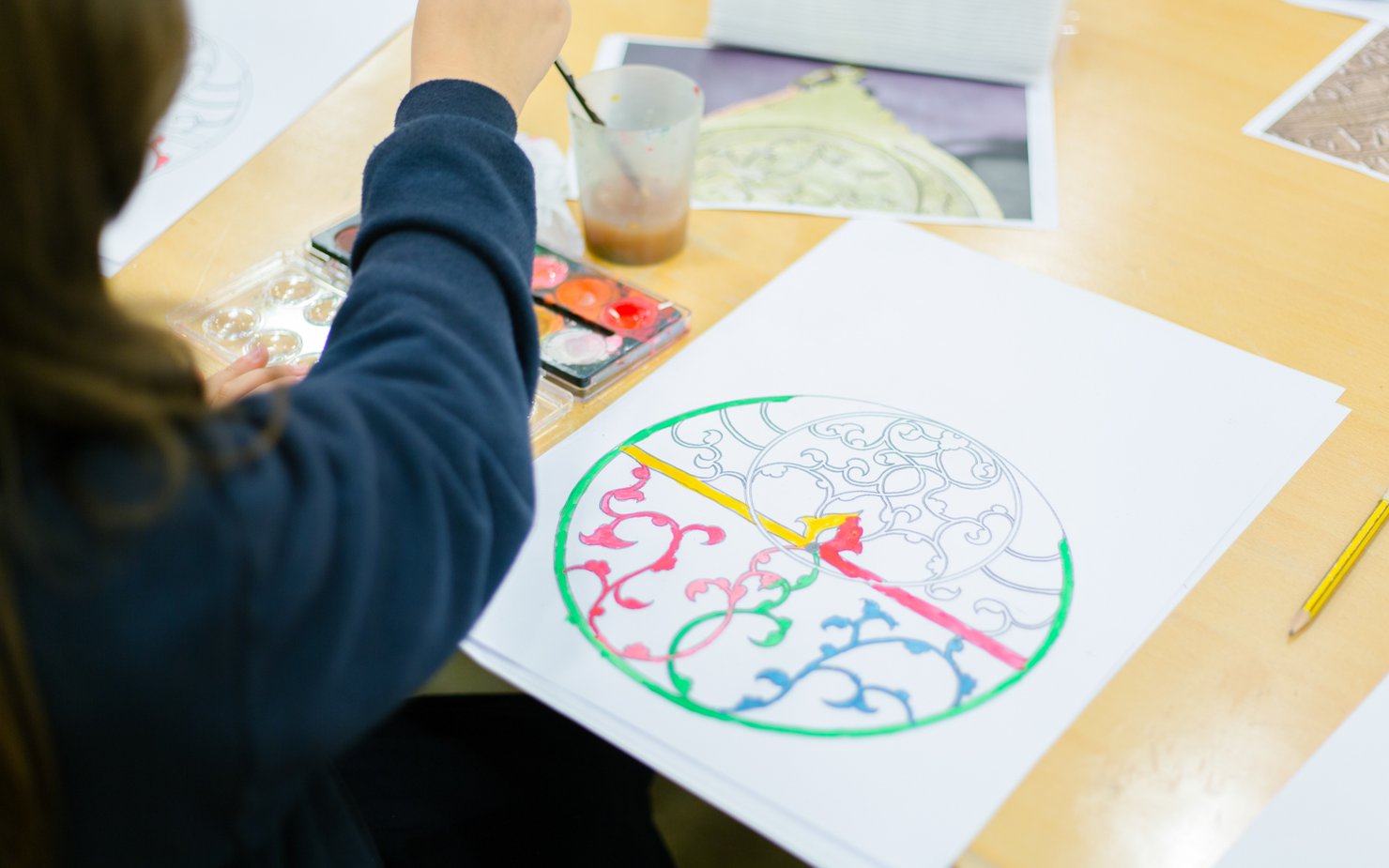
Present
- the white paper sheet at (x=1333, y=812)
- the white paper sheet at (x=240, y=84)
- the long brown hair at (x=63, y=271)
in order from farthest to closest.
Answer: the white paper sheet at (x=240, y=84)
the white paper sheet at (x=1333, y=812)
the long brown hair at (x=63, y=271)

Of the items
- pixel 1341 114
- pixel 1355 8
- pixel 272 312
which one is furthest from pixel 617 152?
pixel 1355 8

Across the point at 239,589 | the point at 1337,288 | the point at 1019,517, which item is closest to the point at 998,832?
the point at 1019,517

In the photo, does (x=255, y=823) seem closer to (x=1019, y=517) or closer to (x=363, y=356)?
(x=363, y=356)

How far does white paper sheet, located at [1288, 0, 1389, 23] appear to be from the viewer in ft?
3.56

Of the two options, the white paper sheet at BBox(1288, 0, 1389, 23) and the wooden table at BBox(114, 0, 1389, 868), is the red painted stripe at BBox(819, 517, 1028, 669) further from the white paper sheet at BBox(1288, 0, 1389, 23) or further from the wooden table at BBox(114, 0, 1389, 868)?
the white paper sheet at BBox(1288, 0, 1389, 23)

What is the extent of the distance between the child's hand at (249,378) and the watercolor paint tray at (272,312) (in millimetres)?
40

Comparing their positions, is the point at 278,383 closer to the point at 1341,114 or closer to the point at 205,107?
the point at 205,107

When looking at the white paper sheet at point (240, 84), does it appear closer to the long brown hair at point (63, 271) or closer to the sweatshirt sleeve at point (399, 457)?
the sweatshirt sleeve at point (399, 457)

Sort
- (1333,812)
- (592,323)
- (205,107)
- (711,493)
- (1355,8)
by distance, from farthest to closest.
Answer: (1355,8) → (205,107) → (592,323) → (711,493) → (1333,812)

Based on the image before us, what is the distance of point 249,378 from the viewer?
631mm

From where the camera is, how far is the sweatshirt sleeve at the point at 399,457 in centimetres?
38

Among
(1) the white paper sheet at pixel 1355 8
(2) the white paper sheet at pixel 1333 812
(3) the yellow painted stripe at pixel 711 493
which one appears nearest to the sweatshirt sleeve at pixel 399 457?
(3) the yellow painted stripe at pixel 711 493

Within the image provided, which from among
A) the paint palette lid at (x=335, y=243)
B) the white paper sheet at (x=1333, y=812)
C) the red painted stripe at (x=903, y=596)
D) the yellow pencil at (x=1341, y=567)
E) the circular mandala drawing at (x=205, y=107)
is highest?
the yellow pencil at (x=1341, y=567)

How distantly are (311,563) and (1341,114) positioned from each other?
35.6 inches
